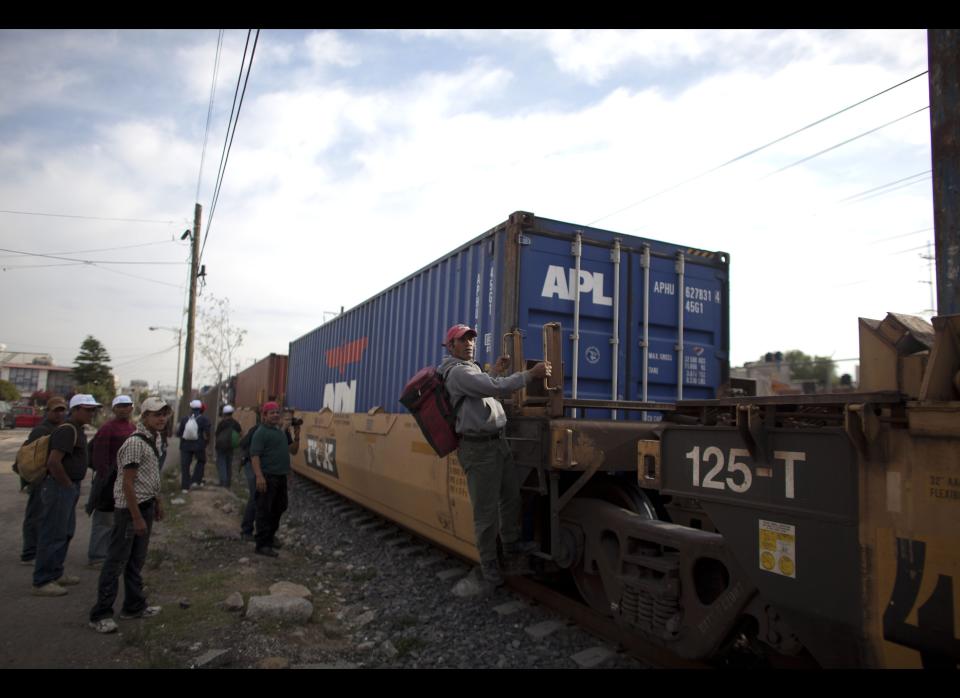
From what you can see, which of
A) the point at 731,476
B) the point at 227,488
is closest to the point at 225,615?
the point at 731,476

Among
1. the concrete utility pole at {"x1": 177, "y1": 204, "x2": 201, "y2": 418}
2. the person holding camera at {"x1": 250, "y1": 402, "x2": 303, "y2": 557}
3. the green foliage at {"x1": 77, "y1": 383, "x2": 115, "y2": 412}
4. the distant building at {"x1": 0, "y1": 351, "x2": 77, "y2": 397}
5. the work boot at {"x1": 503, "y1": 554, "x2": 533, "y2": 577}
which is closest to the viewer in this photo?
the work boot at {"x1": 503, "y1": 554, "x2": 533, "y2": 577}

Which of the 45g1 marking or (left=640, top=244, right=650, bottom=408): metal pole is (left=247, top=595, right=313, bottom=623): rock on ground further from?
(left=640, top=244, right=650, bottom=408): metal pole

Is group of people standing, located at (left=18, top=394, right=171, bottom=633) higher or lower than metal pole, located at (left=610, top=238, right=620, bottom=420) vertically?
lower

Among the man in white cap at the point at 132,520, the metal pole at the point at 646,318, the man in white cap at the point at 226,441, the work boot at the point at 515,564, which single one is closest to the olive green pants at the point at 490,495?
the work boot at the point at 515,564

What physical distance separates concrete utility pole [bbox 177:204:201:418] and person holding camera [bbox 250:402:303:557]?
1229 centimetres

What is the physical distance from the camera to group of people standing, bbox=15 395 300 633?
461cm

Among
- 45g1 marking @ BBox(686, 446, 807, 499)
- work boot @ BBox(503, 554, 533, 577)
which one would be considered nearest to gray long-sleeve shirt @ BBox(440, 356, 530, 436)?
work boot @ BBox(503, 554, 533, 577)

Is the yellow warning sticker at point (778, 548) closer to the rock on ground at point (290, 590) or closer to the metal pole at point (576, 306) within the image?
the metal pole at point (576, 306)

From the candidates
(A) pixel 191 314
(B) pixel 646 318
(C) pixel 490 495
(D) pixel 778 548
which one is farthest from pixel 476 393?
(A) pixel 191 314

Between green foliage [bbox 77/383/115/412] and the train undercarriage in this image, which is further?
green foliage [bbox 77/383/115/412]

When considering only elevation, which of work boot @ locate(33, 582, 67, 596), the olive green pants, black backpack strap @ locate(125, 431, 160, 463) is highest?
black backpack strap @ locate(125, 431, 160, 463)

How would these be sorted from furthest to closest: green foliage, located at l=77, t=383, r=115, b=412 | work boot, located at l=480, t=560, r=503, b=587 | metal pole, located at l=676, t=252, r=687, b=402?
green foliage, located at l=77, t=383, r=115, b=412 < metal pole, located at l=676, t=252, r=687, b=402 < work boot, located at l=480, t=560, r=503, b=587

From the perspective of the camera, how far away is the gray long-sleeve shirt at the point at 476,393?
4.33 meters

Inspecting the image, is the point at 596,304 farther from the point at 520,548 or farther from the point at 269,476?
the point at 269,476
